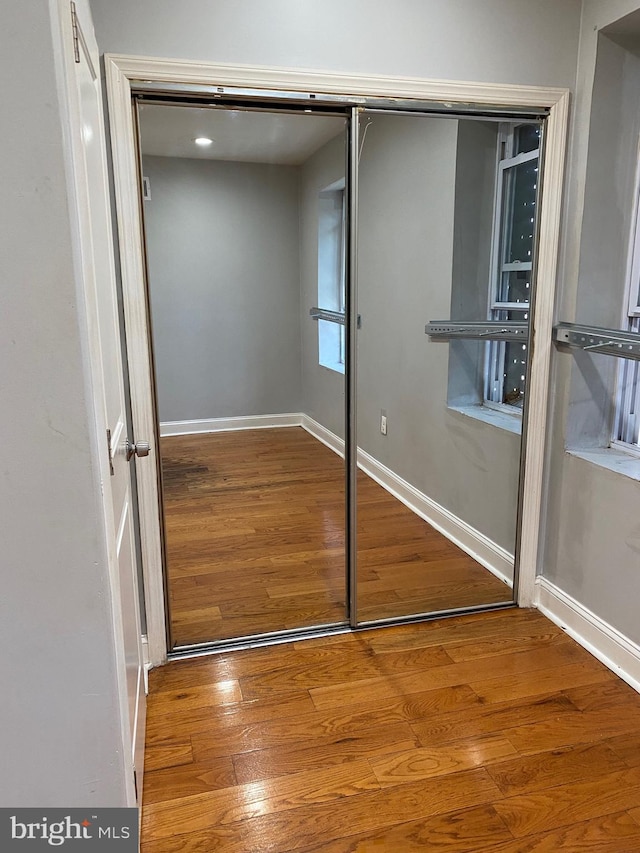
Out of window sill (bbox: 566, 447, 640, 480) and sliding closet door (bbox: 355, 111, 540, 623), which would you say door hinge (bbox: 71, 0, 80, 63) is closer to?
sliding closet door (bbox: 355, 111, 540, 623)

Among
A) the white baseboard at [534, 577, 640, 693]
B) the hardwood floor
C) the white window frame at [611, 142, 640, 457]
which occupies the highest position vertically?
the white window frame at [611, 142, 640, 457]

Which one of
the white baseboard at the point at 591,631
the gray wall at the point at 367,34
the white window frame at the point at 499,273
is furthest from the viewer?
the white window frame at the point at 499,273

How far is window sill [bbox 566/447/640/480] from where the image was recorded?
209cm

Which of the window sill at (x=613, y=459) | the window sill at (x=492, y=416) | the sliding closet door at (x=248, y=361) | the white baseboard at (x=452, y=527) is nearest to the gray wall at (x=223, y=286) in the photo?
the sliding closet door at (x=248, y=361)

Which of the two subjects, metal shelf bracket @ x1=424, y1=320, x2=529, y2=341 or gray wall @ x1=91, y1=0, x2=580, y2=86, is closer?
gray wall @ x1=91, y1=0, x2=580, y2=86

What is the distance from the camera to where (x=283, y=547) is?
8.89 ft

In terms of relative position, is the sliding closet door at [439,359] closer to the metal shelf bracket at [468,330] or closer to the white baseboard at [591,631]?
the metal shelf bracket at [468,330]

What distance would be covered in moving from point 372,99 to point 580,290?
0.97m

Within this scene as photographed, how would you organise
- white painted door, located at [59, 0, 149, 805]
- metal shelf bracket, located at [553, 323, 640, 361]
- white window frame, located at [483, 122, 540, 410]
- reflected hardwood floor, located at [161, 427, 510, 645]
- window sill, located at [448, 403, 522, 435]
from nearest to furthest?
white painted door, located at [59, 0, 149, 805], metal shelf bracket, located at [553, 323, 640, 361], white window frame, located at [483, 122, 540, 410], reflected hardwood floor, located at [161, 427, 510, 645], window sill, located at [448, 403, 522, 435]

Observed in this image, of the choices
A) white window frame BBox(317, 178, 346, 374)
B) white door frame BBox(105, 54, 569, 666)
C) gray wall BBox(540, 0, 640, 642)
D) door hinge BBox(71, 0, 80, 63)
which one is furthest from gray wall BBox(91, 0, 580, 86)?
door hinge BBox(71, 0, 80, 63)

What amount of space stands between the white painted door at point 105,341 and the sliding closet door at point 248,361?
1.08 ft

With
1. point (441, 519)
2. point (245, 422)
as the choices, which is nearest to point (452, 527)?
point (441, 519)

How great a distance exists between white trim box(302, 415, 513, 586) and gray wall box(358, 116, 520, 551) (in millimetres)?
30

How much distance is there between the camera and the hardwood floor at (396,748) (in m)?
1.51
